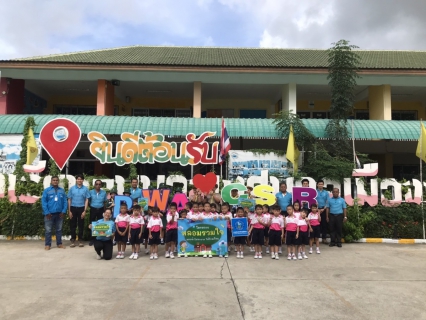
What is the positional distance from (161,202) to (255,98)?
11409 mm

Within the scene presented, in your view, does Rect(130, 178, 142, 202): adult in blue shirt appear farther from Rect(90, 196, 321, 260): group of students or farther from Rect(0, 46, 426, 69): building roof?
Rect(0, 46, 426, 69): building roof

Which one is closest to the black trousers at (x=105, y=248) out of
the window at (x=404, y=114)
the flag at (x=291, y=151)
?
the flag at (x=291, y=151)

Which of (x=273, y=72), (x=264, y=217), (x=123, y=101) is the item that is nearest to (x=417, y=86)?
(x=273, y=72)

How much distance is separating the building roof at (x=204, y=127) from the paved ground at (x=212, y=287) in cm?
554

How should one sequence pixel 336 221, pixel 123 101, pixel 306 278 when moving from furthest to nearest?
pixel 123 101 < pixel 336 221 < pixel 306 278

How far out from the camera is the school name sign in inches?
429

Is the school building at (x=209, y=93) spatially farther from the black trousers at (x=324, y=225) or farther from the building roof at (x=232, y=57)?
the black trousers at (x=324, y=225)

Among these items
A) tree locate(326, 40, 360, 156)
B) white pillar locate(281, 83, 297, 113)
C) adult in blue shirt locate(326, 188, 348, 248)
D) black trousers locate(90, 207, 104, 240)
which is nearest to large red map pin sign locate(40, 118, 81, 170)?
black trousers locate(90, 207, 104, 240)

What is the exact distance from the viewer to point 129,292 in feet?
17.8

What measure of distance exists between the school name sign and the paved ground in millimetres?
3482

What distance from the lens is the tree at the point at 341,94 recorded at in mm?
12203

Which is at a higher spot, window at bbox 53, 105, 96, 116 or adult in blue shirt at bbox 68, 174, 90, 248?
window at bbox 53, 105, 96, 116

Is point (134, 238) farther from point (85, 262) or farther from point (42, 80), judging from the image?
point (42, 80)

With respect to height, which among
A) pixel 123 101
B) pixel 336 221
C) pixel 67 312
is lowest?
pixel 67 312
